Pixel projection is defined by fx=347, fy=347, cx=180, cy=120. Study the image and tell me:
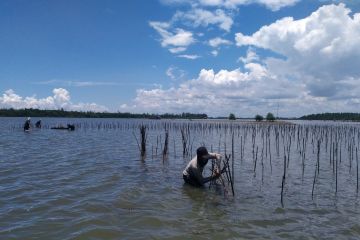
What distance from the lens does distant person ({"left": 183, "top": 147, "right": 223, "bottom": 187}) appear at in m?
9.75

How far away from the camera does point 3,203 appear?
327 inches

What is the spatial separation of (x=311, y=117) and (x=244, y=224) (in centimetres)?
16292

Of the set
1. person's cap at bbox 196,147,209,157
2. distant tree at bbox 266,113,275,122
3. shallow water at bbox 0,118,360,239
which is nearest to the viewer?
shallow water at bbox 0,118,360,239

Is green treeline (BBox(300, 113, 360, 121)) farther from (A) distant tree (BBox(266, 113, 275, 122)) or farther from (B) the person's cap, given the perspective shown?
(B) the person's cap

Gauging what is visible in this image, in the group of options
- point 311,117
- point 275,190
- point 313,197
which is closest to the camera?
point 313,197

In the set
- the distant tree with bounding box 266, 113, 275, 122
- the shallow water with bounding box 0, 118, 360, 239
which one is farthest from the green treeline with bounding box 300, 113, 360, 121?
the shallow water with bounding box 0, 118, 360, 239

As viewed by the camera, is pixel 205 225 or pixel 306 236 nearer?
pixel 306 236

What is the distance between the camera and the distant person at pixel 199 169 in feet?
32.0

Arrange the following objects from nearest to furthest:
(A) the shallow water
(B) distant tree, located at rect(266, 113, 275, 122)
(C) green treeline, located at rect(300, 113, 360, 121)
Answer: (A) the shallow water
(B) distant tree, located at rect(266, 113, 275, 122)
(C) green treeline, located at rect(300, 113, 360, 121)

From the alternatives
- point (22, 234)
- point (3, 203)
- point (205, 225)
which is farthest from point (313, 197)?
point (3, 203)

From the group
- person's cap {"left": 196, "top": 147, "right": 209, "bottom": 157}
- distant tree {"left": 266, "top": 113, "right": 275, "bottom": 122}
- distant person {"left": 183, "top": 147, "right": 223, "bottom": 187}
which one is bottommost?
distant person {"left": 183, "top": 147, "right": 223, "bottom": 187}

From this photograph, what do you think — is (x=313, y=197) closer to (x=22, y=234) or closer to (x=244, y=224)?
(x=244, y=224)

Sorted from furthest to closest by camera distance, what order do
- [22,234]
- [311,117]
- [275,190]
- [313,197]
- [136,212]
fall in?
[311,117]
[275,190]
[313,197]
[136,212]
[22,234]

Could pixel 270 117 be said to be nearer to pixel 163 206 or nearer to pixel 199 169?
pixel 199 169
